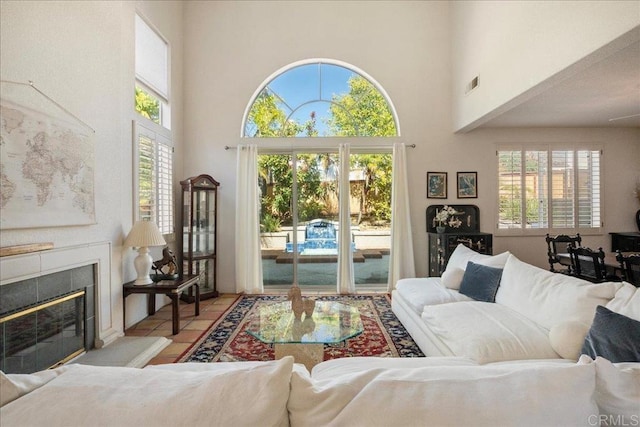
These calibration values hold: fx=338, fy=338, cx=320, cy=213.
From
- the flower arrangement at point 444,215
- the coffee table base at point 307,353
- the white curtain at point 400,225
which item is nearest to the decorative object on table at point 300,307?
the coffee table base at point 307,353

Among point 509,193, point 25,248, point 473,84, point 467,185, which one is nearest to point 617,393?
point 25,248

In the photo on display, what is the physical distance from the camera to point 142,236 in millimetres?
3527

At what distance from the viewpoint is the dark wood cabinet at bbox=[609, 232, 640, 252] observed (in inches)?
198

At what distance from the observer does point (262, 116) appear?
550cm

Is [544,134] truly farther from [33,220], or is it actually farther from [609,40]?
[33,220]

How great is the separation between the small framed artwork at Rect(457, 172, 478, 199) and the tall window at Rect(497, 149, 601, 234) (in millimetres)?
391

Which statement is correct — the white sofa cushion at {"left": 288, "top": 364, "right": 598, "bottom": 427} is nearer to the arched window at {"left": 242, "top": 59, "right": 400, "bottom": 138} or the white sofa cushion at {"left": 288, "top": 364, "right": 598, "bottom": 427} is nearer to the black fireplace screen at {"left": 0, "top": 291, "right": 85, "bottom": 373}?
the black fireplace screen at {"left": 0, "top": 291, "right": 85, "bottom": 373}

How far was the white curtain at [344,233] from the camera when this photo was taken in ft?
17.2

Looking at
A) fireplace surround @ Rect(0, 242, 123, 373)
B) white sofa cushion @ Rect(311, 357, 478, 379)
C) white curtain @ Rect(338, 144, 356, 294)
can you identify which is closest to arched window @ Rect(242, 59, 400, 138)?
white curtain @ Rect(338, 144, 356, 294)

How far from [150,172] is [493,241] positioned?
512 centimetres

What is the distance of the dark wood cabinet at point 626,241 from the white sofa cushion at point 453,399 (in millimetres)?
5812

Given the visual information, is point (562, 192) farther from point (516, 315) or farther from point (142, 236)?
point (142, 236)

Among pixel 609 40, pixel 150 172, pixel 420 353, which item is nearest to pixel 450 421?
pixel 420 353

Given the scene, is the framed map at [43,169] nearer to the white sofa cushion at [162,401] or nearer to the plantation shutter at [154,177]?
the plantation shutter at [154,177]
